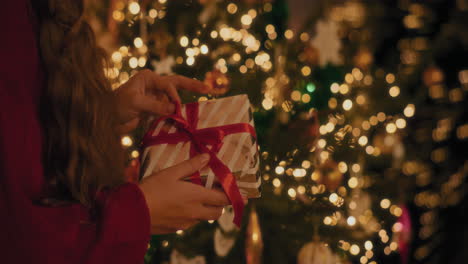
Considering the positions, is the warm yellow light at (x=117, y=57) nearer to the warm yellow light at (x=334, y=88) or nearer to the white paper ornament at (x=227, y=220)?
the white paper ornament at (x=227, y=220)

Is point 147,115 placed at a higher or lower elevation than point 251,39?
lower

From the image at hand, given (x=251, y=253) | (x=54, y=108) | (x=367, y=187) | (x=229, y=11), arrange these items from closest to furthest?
(x=54, y=108)
(x=251, y=253)
(x=229, y=11)
(x=367, y=187)

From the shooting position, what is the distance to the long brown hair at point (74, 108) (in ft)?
2.28

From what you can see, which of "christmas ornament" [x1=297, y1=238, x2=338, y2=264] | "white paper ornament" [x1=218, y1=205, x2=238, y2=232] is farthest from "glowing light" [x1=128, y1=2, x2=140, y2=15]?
"christmas ornament" [x1=297, y1=238, x2=338, y2=264]

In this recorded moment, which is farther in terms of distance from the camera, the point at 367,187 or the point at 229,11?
the point at 367,187

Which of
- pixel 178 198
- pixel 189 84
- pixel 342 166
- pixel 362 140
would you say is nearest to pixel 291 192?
pixel 342 166

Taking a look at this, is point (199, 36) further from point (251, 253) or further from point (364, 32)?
point (364, 32)

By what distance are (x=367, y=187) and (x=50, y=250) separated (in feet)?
4.17

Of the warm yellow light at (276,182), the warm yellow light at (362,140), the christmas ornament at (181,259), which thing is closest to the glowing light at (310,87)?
the warm yellow light at (362,140)

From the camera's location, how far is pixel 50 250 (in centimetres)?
56

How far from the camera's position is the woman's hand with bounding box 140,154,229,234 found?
0.68 metres

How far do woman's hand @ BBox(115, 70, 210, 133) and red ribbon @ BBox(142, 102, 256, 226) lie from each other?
4cm

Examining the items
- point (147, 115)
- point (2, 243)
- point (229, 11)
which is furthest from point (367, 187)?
point (2, 243)

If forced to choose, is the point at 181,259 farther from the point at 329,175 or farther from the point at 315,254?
the point at 329,175
